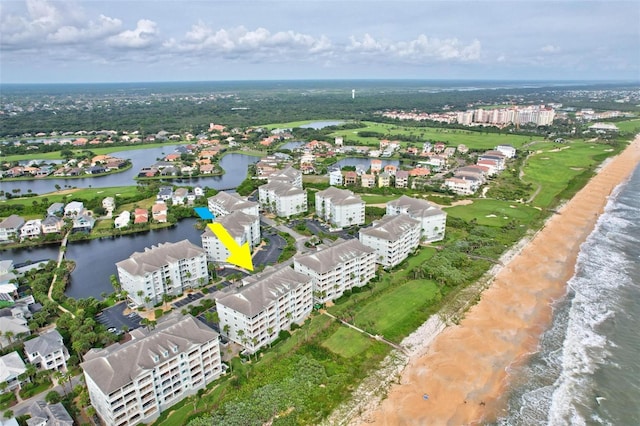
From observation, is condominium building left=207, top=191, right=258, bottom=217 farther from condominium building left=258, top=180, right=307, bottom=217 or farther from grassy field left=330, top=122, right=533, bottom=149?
grassy field left=330, top=122, right=533, bottom=149

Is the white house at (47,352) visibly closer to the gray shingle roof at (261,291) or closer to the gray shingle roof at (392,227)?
the gray shingle roof at (261,291)

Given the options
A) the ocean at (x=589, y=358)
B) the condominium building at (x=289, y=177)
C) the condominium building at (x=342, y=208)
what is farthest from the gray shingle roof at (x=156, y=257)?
the condominium building at (x=289, y=177)

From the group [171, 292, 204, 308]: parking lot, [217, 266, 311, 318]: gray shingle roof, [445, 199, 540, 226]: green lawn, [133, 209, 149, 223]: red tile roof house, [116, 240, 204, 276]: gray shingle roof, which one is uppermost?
[116, 240, 204, 276]: gray shingle roof

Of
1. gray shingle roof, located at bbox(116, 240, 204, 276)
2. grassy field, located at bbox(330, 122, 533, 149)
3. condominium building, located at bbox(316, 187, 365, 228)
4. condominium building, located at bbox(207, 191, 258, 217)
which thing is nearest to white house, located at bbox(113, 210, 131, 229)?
condominium building, located at bbox(207, 191, 258, 217)

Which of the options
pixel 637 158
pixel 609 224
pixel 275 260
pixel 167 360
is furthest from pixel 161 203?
pixel 637 158

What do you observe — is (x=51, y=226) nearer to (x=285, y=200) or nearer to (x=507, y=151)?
(x=285, y=200)

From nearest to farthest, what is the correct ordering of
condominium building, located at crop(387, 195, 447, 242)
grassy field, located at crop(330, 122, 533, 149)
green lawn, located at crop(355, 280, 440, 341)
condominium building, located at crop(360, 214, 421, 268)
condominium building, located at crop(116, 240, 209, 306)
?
green lawn, located at crop(355, 280, 440, 341)
condominium building, located at crop(116, 240, 209, 306)
condominium building, located at crop(360, 214, 421, 268)
condominium building, located at crop(387, 195, 447, 242)
grassy field, located at crop(330, 122, 533, 149)

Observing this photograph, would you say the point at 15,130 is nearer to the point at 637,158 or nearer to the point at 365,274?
the point at 365,274
